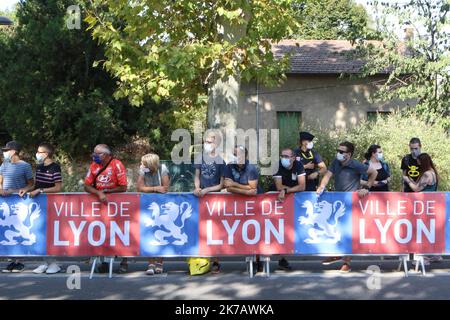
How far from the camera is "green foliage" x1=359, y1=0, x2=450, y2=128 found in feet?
64.3

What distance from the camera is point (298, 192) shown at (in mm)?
9172

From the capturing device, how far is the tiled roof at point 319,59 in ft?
87.1

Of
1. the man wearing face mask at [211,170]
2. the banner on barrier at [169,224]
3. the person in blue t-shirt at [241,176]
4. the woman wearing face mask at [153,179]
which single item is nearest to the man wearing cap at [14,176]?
the woman wearing face mask at [153,179]

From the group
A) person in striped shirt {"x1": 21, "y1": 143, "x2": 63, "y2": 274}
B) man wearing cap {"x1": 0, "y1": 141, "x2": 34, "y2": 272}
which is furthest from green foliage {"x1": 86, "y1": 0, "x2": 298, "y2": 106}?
man wearing cap {"x1": 0, "y1": 141, "x2": 34, "y2": 272}

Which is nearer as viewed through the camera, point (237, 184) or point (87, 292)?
point (87, 292)

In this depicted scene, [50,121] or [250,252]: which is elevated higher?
[50,121]

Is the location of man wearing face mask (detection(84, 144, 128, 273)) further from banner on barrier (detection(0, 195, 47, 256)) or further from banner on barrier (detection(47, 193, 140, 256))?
banner on barrier (detection(0, 195, 47, 256))

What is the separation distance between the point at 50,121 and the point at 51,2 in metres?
4.06

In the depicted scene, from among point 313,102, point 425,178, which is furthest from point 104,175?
point 313,102

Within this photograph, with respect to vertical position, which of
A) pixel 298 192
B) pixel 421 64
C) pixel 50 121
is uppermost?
pixel 421 64
